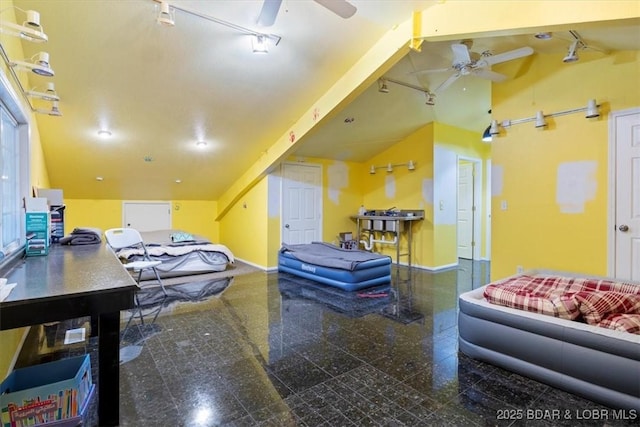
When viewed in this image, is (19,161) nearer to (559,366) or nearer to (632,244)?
(559,366)

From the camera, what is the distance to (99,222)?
6461 mm

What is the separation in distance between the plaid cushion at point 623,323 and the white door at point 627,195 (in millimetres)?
1679

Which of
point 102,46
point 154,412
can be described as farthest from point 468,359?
point 102,46

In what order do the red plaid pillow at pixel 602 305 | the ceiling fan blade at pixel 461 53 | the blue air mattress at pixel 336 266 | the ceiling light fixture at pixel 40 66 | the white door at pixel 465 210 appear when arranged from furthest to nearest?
the white door at pixel 465 210, the blue air mattress at pixel 336 266, the ceiling fan blade at pixel 461 53, the red plaid pillow at pixel 602 305, the ceiling light fixture at pixel 40 66

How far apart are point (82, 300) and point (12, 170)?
1.99 m

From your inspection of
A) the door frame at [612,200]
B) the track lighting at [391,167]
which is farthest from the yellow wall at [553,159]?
the track lighting at [391,167]

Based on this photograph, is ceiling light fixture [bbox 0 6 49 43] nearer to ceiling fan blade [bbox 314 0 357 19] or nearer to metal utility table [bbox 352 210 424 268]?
ceiling fan blade [bbox 314 0 357 19]

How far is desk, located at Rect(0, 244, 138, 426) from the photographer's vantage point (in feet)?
4.37

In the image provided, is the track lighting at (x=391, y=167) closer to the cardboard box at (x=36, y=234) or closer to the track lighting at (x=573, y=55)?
the track lighting at (x=573, y=55)

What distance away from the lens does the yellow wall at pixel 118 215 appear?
247 inches

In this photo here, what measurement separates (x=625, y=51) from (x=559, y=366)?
11.2ft

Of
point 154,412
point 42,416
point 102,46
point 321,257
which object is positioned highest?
point 102,46

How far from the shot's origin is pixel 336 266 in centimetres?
446

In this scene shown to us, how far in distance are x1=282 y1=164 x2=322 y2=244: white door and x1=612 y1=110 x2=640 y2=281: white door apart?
447 centimetres
